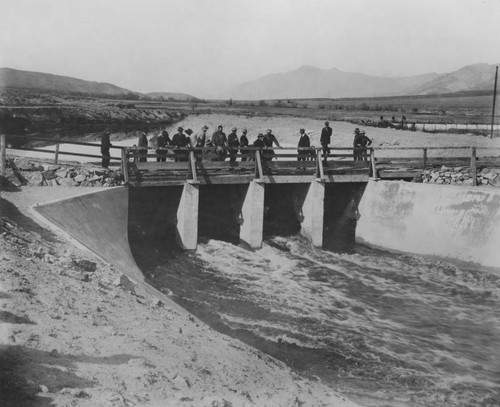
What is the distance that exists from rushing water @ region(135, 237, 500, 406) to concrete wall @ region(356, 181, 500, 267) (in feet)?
1.82

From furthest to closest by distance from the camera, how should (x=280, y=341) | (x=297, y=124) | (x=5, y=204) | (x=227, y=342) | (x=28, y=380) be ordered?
(x=297, y=124) < (x=5, y=204) < (x=280, y=341) < (x=227, y=342) < (x=28, y=380)

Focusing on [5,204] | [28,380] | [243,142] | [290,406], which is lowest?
[290,406]

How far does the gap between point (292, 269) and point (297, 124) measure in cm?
2449

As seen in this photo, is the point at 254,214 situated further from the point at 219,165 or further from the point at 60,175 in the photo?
the point at 60,175

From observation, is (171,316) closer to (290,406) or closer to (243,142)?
(290,406)

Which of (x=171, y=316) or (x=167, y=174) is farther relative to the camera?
(x=167, y=174)

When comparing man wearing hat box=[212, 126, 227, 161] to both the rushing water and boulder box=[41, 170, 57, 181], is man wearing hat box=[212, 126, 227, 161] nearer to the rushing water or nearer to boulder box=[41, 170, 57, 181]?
the rushing water

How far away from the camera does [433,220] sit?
1798cm

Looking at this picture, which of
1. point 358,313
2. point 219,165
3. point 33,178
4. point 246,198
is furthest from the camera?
point 246,198

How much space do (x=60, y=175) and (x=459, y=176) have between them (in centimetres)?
1404

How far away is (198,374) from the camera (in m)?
6.52

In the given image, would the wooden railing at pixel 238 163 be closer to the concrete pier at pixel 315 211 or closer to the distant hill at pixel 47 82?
the concrete pier at pixel 315 211

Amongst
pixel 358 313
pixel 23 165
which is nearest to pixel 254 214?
pixel 358 313

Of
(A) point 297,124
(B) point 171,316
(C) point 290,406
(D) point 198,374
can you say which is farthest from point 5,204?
(A) point 297,124
